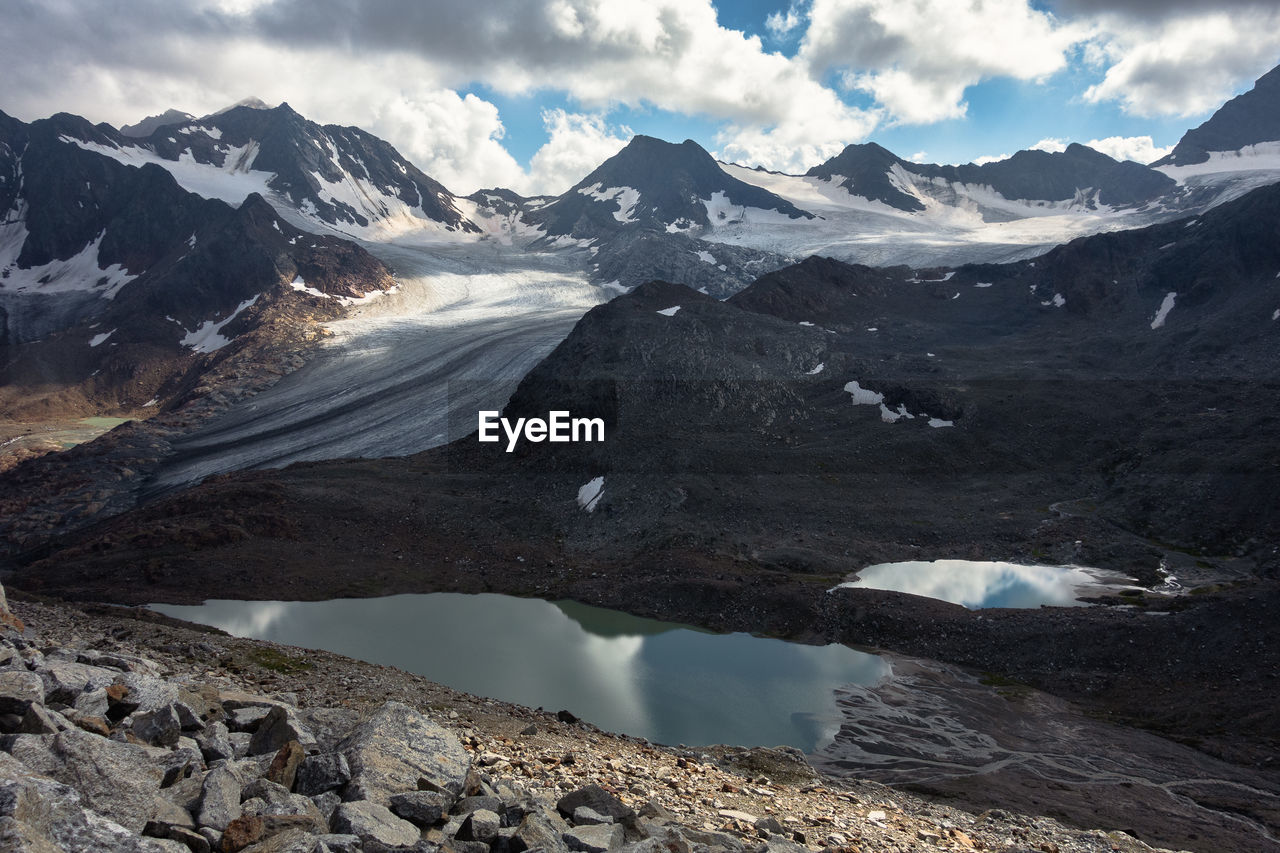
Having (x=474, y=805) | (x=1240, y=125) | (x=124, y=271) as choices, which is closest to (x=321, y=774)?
(x=474, y=805)

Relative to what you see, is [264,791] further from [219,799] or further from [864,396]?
[864,396]

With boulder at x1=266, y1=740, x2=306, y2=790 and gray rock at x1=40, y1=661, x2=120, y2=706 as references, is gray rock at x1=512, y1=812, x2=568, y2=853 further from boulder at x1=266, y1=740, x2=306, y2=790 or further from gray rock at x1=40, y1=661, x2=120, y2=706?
gray rock at x1=40, y1=661, x2=120, y2=706

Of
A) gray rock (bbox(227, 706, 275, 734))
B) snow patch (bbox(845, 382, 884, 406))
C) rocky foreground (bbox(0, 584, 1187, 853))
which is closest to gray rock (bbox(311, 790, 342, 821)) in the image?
rocky foreground (bbox(0, 584, 1187, 853))

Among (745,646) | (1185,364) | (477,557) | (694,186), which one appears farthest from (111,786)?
(694,186)

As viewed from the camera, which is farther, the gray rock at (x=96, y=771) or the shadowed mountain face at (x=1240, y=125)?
the shadowed mountain face at (x=1240, y=125)

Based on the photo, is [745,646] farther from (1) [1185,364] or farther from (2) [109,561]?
(1) [1185,364]

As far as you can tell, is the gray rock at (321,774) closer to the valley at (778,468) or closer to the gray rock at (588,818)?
the gray rock at (588,818)

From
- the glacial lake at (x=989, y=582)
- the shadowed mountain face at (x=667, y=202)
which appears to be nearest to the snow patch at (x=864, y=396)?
the glacial lake at (x=989, y=582)
